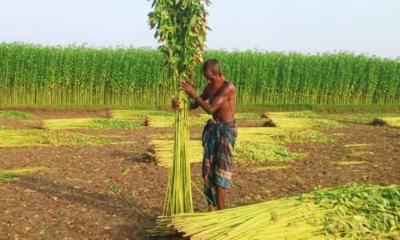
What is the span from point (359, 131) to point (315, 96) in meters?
11.0

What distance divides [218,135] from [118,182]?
9.51 ft

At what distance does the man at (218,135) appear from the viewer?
6.35 meters

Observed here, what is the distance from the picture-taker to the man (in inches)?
250

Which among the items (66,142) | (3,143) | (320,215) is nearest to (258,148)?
(66,142)

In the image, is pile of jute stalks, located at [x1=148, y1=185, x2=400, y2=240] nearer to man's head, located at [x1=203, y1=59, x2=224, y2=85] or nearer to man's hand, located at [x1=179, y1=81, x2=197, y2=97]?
man's hand, located at [x1=179, y1=81, x2=197, y2=97]

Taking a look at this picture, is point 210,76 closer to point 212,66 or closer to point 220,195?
point 212,66

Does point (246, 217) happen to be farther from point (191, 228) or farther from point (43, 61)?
point (43, 61)

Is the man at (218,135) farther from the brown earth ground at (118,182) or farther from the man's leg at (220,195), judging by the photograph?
the brown earth ground at (118,182)

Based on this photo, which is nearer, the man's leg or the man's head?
the man's head

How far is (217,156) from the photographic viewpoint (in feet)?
21.0

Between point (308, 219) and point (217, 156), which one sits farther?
point (217, 156)

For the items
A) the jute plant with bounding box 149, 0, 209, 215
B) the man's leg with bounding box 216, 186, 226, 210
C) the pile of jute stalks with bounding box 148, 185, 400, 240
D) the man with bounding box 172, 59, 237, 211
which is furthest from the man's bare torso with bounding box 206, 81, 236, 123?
the pile of jute stalks with bounding box 148, 185, 400, 240

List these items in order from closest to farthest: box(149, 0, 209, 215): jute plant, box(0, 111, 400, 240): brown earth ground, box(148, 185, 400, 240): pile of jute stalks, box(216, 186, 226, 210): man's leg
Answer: box(148, 185, 400, 240): pile of jute stalks < box(149, 0, 209, 215): jute plant < box(216, 186, 226, 210): man's leg < box(0, 111, 400, 240): brown earth ground

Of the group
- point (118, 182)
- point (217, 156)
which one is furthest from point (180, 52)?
point (118, 182)
